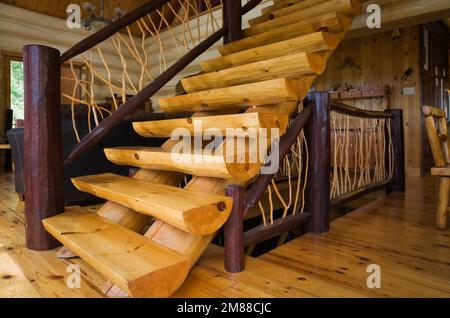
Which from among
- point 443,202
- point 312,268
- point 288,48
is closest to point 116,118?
point 288,48

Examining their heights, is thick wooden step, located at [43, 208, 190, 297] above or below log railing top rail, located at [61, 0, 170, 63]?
below

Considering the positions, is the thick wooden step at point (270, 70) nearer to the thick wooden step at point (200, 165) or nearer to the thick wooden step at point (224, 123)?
the thick wooden step at point (224, 123)

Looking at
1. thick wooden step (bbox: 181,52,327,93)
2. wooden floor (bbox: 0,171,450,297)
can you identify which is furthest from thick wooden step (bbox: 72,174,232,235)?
thick wooden step (bbox: 181,52,327,93)

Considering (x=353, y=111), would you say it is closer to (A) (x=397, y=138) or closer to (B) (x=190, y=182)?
(A) (x=397, y=138)

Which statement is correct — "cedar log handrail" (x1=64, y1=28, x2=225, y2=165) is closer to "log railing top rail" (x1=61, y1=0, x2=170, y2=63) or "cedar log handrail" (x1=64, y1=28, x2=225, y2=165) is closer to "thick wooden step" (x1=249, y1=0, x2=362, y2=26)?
"log railing top rail" (x1=61, y1=0, x2=170, y2=63)

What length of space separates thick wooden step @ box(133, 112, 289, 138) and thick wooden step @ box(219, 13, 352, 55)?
1.09 m

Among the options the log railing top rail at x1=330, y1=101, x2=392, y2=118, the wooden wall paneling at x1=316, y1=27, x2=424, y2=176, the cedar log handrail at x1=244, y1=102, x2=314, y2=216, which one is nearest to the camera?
the cedar log handrail at x1=244, y1=102, x2=314, y2=216

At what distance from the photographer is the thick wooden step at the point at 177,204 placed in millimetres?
1334

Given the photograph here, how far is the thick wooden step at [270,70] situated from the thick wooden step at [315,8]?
68 centimetres

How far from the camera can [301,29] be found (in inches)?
102

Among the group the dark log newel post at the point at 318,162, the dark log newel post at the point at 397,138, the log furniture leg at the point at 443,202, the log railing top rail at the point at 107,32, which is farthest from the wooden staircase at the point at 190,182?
the dark log newel post at the point at 397,138

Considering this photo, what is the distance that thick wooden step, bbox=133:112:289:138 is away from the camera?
164 cm

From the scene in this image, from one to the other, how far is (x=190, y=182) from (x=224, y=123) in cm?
38
